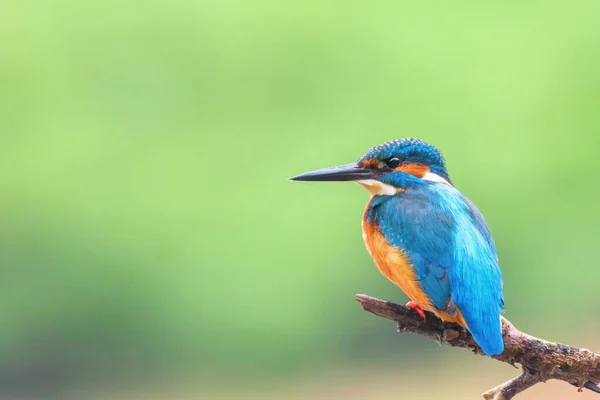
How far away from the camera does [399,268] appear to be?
3.90 ft

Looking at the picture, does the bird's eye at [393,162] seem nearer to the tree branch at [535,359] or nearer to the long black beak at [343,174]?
the long black beak at [343,174]

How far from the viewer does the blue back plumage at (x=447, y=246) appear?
43.8 inches

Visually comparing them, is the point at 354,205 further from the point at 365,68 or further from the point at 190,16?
the point at 190,16

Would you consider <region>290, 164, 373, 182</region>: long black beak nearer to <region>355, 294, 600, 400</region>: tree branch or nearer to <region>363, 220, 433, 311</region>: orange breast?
<region>363, 220, 433, 311</region>: orange breast

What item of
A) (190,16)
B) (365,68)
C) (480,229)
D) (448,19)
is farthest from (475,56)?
(480,229)

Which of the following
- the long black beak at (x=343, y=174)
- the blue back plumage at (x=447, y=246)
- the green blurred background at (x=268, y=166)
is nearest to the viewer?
the blue back plumage at (x=447, y=246)

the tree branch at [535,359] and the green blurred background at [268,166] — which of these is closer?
the tree branch at [535,359]

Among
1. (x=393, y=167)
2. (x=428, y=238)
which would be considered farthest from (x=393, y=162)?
(x=428, y=238)

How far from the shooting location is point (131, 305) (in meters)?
2.94

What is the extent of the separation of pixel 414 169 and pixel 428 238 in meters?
0.14

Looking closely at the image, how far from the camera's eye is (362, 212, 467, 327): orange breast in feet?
3.80

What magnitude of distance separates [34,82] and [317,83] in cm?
107

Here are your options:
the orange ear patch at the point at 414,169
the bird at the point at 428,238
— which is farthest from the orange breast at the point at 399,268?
the orange ear patch at the point at 414,169

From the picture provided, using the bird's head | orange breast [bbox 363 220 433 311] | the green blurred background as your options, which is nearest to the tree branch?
orange breast [bbox 363 220 433 311]
